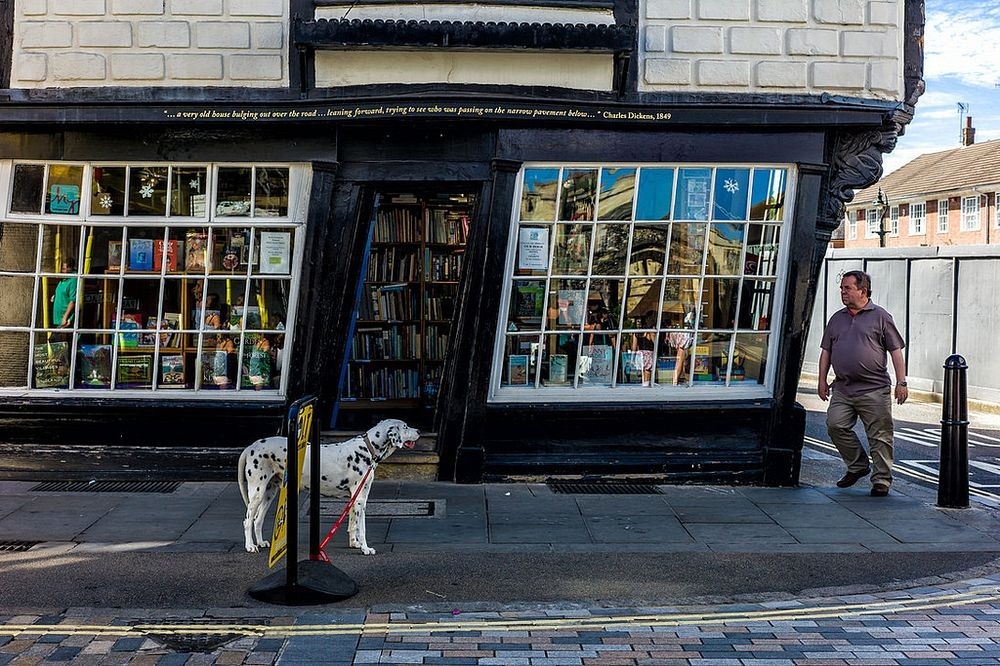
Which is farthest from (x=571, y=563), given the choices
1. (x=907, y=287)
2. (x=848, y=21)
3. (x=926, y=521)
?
(x=907, y=287)

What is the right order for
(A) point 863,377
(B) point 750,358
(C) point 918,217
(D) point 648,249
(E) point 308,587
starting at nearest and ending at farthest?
(E) point 308,587, (A) point 863,377, (D) point 648,249, (B) point 750,358, (C) point 918,217

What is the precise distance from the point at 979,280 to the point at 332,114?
11.7 meters

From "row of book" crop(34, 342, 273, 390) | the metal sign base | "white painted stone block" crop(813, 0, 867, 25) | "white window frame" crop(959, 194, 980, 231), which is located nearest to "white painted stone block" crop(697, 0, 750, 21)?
"white painted stone block" crop(813, 0, 867, 25)

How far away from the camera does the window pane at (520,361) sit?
10.0m

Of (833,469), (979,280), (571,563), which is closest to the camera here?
(571,563)

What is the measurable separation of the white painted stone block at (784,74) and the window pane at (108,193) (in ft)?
19.1

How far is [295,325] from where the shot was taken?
983cm

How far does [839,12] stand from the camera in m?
9.65

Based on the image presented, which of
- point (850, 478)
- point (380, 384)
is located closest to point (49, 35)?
point (380, 384)

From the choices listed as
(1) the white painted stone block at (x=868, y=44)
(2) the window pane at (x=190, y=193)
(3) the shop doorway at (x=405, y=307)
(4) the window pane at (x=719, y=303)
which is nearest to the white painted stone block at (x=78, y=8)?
(2) the window pane at (x=190, y=193)

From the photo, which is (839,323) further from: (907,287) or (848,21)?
(907,287)

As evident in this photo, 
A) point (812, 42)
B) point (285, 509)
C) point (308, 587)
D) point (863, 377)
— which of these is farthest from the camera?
point (812, 42)

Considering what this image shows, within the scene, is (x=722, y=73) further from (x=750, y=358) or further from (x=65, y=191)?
(x=65, y=191)

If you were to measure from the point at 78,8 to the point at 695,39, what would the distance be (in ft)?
17.8
